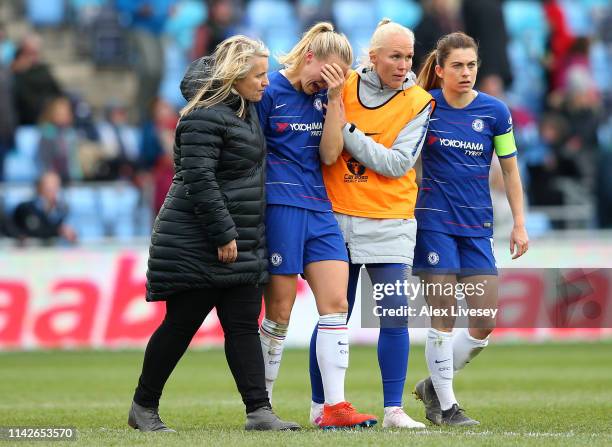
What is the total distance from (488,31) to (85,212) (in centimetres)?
657

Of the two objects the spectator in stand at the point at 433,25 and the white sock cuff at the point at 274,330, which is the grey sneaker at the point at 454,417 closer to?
the white sock cuff at the point at 274,330

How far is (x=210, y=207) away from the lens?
7.57 m

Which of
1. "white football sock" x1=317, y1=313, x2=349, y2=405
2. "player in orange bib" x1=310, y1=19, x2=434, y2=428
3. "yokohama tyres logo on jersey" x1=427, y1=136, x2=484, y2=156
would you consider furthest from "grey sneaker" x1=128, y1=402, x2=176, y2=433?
"yokohama tyres logo on jersey" x1=427, y1=136, x2=484, y2=156

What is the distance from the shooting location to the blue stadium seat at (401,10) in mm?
22141

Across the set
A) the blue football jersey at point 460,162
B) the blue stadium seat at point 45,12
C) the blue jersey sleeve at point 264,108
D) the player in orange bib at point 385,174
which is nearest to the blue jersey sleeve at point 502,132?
the blue football jersey at point 460,162

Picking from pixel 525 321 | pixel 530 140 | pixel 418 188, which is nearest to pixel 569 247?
pixel 525 321

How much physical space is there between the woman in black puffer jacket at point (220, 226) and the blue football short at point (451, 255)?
111 centimetres

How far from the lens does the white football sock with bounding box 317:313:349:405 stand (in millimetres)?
7945

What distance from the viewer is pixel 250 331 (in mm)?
7879

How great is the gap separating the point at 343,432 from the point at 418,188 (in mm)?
1783

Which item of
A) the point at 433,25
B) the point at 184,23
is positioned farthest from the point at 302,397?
the point at 184,23

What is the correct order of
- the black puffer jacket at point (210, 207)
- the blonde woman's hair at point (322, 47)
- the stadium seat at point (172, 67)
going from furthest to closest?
the stadium seat at point (172, 67), the blonde woman's hair at point (322, 47), the black puffer jacket at point (210, 207)

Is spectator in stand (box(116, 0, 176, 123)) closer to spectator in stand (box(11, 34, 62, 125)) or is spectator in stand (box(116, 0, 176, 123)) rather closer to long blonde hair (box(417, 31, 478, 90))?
spectator in stand (box(11, 34, 62, 125))

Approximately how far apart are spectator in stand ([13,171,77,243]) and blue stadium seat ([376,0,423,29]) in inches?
305
